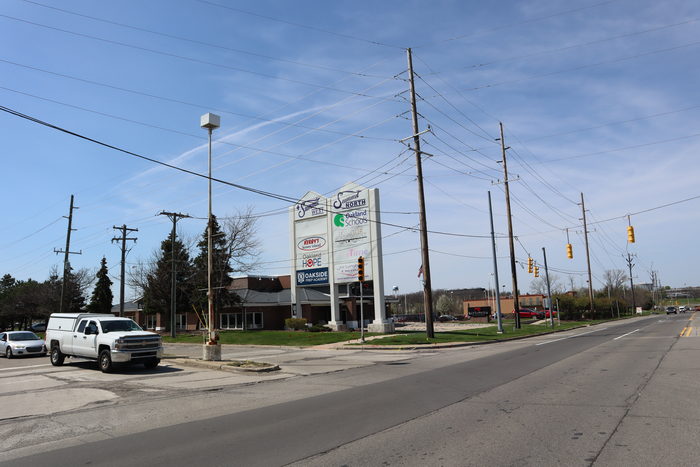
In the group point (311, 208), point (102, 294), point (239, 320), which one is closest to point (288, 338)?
point (311, 208)

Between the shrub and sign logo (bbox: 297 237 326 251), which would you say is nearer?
the shrub

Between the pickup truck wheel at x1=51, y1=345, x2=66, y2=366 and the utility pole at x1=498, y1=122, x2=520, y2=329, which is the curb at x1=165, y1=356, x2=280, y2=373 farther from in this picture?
the utility pole at x1=498, y1=122, x2=520, y2=329

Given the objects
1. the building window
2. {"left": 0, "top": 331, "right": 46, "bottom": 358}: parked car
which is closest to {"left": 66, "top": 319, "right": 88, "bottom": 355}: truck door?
{"left": 0, "top": 331, "right": 46, "bottom": 358}: parked car

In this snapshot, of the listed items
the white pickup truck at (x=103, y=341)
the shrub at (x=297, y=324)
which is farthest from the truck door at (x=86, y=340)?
the shrub at (x=297, y=324)

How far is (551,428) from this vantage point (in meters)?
7.26

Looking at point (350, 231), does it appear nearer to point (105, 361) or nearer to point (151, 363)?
point (151, 363)

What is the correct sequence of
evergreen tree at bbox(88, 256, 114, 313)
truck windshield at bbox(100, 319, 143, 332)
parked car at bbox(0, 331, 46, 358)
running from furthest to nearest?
evergreen tree at bbox(88, 256, 114, 313), parked car at bbox(0, 331, 46, 358), truck windshield at bbox(100, 319, 143, 332)

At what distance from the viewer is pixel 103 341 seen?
1712 cm

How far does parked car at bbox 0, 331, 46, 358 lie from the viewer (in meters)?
26.2

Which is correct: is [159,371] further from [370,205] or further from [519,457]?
[370,205]

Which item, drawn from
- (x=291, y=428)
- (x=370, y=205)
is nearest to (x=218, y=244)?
(x=370, y=205)

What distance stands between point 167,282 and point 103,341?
35347 mm

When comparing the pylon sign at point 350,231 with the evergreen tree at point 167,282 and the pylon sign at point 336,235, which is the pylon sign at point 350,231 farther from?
the evergreen tree at point 167,282

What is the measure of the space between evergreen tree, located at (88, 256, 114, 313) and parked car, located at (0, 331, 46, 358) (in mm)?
43737
